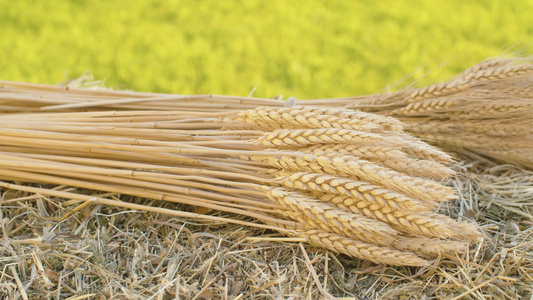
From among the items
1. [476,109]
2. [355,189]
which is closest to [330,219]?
[355,189]

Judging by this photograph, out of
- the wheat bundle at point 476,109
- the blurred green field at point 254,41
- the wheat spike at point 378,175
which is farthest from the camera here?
the blurred green field at point 254,41

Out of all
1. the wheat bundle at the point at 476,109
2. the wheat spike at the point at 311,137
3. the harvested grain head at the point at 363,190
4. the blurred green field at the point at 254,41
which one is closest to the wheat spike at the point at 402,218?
the harvested grain head at the point at 363,190

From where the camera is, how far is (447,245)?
1.02 meters

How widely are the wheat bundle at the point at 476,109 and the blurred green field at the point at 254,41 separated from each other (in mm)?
1135

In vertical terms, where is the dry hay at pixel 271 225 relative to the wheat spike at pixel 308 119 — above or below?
below

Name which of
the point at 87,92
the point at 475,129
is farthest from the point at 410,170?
the point at 87,92

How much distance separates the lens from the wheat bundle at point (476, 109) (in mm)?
1291

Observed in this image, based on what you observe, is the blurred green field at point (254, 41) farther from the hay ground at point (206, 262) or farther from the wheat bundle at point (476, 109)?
the hay ground at point (206, 262)

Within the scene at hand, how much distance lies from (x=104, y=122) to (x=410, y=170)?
2.79 ft

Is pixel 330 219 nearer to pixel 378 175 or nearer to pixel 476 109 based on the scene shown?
pixel 378 175

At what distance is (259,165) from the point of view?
117 centimetres

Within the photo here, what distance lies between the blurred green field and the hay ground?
1379 mm

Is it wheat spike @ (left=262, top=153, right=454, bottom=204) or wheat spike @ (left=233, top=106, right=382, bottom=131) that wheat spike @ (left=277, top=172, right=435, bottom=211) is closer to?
wheat spike @ (left=262, top=153, right=454, bottom=204)

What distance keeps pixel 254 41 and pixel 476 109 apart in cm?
176
